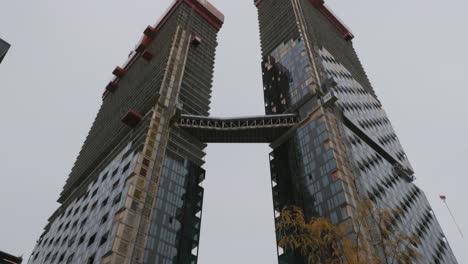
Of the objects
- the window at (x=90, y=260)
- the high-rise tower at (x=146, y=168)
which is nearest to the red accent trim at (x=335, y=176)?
the high-rise tower at (x=146, y=168)

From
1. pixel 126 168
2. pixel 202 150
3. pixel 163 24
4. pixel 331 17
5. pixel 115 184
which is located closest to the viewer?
pixel 115 184

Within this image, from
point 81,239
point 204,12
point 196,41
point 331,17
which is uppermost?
point 331,17

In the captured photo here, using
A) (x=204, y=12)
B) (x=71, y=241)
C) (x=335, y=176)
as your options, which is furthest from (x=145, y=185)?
(x=204, y=12)

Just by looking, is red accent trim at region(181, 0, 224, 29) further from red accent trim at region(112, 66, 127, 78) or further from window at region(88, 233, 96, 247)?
window at region(88, 233, 96, 247)

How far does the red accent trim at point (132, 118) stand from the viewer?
94062 mm

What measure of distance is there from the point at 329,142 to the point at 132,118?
43.2m

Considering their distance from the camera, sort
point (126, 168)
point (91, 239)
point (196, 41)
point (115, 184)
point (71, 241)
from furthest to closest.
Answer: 1. point (196, 41)
2. point (71, 241)
3. point (126, 168)
4. point (115, 184)
5. point (91, 239)

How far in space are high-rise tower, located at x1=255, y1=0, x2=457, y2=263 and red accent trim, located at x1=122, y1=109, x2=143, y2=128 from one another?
31.2 metres

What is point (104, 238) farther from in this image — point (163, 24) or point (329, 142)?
point (163, 24)

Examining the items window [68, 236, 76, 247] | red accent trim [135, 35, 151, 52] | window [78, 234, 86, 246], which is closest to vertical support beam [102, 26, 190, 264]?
window [78, 234, 86, 246]

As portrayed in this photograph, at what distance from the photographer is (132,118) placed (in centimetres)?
9469

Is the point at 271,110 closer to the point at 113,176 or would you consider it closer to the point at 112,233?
the point at 113,176

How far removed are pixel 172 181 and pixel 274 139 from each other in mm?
27863

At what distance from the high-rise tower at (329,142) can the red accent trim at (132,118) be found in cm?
3117
